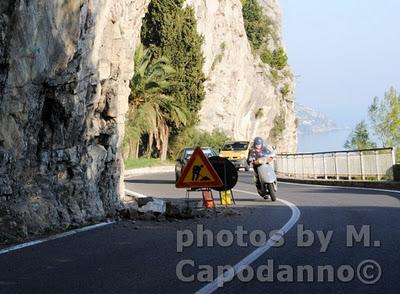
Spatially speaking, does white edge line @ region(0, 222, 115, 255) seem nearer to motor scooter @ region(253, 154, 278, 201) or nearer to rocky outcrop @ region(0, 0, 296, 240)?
rocky outcrop @ region(0, 0, 296, 240)

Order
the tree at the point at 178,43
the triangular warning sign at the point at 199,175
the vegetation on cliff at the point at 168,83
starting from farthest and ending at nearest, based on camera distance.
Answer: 1. the tree at the point at 178,43
2. the vegetation on cliff at the point at 168,83
3. the triangular warning sign at the point at 199,175

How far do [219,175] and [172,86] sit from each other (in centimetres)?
3503

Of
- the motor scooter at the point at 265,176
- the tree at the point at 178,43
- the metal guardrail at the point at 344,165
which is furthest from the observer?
the tree at the point at 178,43

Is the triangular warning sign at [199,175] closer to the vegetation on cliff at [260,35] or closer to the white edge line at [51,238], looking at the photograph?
the white edge line at [51,238]

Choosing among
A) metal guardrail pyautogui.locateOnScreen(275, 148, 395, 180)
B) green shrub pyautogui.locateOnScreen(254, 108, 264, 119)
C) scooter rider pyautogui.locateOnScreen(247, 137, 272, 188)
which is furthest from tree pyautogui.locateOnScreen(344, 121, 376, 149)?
scooter rider pyautogui.locateOnScreen(247, 137, 272, 188)

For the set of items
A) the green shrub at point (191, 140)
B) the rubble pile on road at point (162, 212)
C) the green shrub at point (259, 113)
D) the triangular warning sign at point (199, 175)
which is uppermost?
the green shrub at point (259, 113)

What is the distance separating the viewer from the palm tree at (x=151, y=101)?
41.7m

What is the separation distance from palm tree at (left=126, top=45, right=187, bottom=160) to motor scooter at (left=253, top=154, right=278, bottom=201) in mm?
26877

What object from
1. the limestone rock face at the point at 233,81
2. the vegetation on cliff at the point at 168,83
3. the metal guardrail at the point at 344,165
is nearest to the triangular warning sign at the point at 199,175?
the metal guardrail at the point at 344,165

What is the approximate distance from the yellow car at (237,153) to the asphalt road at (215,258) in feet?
95.6

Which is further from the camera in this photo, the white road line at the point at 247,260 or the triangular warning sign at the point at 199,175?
the triangular warning sign at the point at 199,175

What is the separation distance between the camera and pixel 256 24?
3270 inches

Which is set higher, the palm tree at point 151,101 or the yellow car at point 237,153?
the palm tree at point 151,101

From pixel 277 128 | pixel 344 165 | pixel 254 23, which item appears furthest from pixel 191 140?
pixel 254 23
